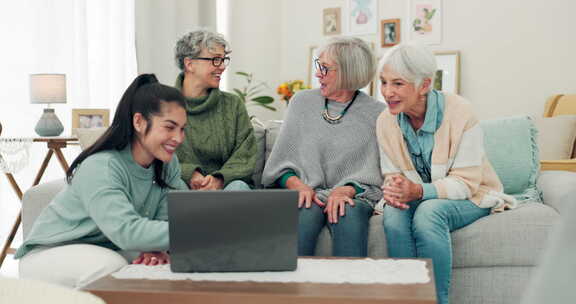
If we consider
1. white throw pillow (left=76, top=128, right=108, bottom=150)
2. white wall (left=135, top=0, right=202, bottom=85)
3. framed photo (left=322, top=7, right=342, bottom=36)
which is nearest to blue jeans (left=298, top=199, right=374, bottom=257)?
white throw pillow (left=76, top=128, right=108, bottom=150)

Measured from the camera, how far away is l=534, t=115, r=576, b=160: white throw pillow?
3.08 m

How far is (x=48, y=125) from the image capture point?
3.26m

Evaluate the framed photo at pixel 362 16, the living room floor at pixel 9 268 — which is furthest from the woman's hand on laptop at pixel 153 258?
the framed photo at pixel 362 16

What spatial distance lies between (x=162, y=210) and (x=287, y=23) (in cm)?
395

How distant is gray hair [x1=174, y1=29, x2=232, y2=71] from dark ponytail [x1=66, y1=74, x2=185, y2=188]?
2.45 feet

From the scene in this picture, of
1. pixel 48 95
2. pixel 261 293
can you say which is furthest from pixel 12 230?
pixel 261 293

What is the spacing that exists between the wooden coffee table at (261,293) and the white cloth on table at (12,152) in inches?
77.2

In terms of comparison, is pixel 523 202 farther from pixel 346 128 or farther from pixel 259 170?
pixel 259 170

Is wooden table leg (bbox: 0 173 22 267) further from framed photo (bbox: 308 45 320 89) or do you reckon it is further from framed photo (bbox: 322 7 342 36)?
framed photo (bbox: 322 7 342 36)

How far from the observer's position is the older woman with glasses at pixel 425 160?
2.07 m

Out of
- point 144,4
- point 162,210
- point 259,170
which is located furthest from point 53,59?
point 162,210

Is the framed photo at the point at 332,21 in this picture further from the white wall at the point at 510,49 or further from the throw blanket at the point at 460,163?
the throw blanket at the point at 460,163

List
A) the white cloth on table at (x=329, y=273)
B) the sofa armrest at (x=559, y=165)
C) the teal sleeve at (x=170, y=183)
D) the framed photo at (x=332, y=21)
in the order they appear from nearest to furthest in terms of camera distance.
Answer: the white cloth on table at (x=329, y=273) < the teal sleeve at (x=170, y=183) < the sofa armrest at (x=559, y=165) < the framed photo at (x=332, y=21)

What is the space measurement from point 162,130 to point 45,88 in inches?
69.2
